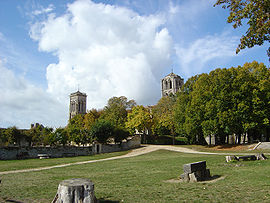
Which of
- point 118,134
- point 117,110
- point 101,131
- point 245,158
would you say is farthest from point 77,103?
point 245,158

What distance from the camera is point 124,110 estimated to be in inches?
1865

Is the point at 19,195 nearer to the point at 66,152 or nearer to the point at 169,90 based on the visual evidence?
the point at 66,152

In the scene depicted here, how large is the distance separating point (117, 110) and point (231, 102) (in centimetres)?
2478

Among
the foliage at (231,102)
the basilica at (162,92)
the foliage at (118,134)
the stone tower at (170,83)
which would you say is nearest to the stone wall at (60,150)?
the foliage at (118,134)

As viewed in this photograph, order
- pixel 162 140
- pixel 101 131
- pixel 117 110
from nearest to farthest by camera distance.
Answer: pixel 101 131 < pixel 162 140 < pixel 117 110

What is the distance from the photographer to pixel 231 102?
26406 millimetres

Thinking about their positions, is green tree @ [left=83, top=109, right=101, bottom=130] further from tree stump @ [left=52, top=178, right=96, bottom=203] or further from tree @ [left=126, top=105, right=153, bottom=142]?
tree stump @ [left=52, top=178, right=96, bottom=203]

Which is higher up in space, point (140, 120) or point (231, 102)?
point (231, 102)

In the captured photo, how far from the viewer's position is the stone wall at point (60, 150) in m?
25.6

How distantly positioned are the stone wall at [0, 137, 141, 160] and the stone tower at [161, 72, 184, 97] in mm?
44291

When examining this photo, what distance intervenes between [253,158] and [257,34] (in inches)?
379

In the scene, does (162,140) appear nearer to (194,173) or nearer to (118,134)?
(118,134)

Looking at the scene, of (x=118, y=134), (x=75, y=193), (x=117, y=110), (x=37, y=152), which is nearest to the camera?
(x=75, y=193)

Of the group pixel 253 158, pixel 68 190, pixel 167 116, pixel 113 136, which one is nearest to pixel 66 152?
pixel 113 136
